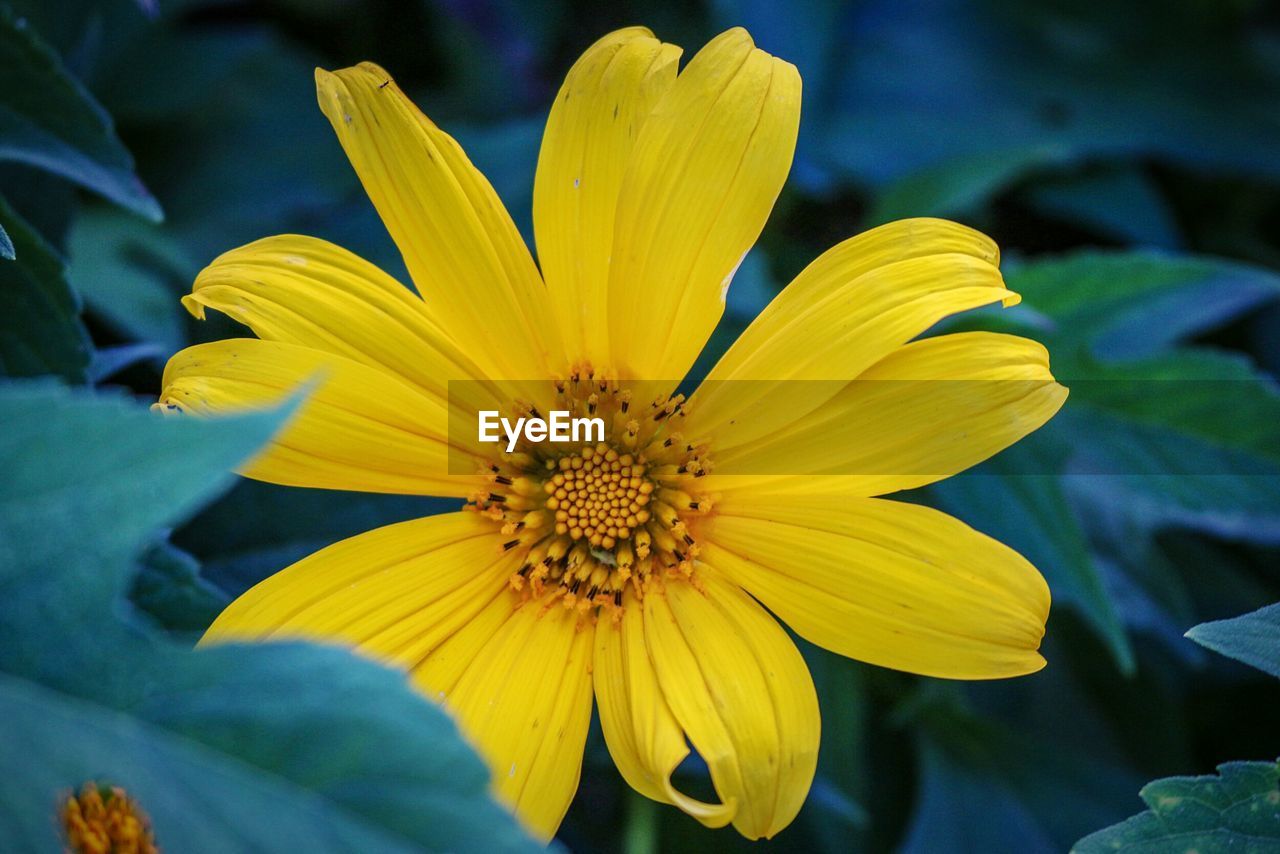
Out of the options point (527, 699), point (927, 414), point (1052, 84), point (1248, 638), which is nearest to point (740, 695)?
point (527, 699)

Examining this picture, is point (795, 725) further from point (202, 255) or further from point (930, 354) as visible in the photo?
point (202, 255)

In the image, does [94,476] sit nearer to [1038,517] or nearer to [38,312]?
[38,312]

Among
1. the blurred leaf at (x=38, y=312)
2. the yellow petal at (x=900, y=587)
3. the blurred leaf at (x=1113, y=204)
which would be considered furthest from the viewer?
the blurred leaf at (x=1113, y=204)

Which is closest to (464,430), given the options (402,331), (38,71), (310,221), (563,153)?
(402,331)

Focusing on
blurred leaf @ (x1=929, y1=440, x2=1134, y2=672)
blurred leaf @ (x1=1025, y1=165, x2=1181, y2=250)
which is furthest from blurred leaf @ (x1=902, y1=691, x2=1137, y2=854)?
blurred leaf @ (x1=1025, y1=165, x2=1181, y2=250)

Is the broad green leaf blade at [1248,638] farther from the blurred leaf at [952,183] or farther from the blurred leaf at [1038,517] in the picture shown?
the blurred leaf at [952,183]

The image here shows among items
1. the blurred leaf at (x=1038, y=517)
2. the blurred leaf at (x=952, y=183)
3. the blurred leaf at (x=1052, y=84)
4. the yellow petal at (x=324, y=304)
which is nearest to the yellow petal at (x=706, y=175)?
the yellow petal at (x=324, y=304)
